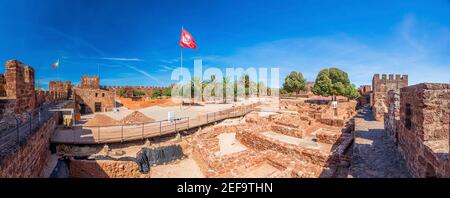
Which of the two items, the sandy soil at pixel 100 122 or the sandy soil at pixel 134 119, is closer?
the sandy soil at pixel 100 122

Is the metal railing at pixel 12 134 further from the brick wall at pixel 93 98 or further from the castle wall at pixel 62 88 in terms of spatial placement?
the castle wall at pixel 62 88

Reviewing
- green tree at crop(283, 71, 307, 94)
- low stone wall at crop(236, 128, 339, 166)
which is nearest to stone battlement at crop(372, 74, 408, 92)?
low stone wall at crop(236, 128, 339, 166)

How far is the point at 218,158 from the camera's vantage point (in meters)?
8.56

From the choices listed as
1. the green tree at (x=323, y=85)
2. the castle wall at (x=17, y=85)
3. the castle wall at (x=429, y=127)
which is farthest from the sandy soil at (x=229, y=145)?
the green tree at (x=323, y=85)

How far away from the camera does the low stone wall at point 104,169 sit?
9.90m

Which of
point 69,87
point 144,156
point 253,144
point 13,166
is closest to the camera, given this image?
point 13,166

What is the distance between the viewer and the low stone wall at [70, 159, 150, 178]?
32.5 ft

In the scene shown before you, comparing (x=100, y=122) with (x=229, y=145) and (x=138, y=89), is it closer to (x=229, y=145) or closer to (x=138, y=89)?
(x=229, y=145)
